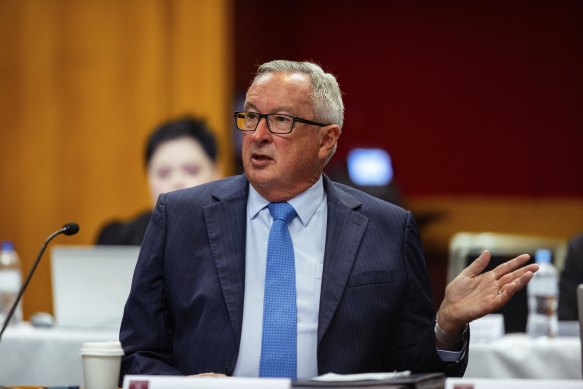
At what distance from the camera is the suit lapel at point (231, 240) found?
8.98 ft

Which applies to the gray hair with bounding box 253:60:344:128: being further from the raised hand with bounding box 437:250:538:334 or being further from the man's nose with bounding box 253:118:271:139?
the raised hand with bounding box 437:250:538:334

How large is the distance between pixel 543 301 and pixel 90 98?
381cm

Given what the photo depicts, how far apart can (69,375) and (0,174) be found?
3.42 metres

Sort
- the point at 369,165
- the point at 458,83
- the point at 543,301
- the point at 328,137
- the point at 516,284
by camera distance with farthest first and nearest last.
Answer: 1. the point at 458,83
2. the point at 369,165
3. the point at 543,301
4. the point at 328,137
5. the point at 516,284

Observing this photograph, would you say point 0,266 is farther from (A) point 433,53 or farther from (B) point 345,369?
(A) point 433,53

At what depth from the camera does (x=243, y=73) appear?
8.47 meters

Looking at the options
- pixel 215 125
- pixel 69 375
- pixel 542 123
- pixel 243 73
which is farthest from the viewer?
pixel 542 123

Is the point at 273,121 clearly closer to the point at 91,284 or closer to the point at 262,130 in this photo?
the point at 262,130

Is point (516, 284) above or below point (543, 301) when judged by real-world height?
above

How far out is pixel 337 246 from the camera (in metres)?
2.86

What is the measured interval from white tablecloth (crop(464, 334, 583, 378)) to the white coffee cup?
1686 millimetres

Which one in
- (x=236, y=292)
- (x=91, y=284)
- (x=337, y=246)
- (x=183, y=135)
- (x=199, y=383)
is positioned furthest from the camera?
(x=183, y=135)

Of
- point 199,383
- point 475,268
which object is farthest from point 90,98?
point 199,383

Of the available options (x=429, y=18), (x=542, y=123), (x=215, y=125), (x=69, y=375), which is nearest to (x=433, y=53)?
(x=429, y=18)
